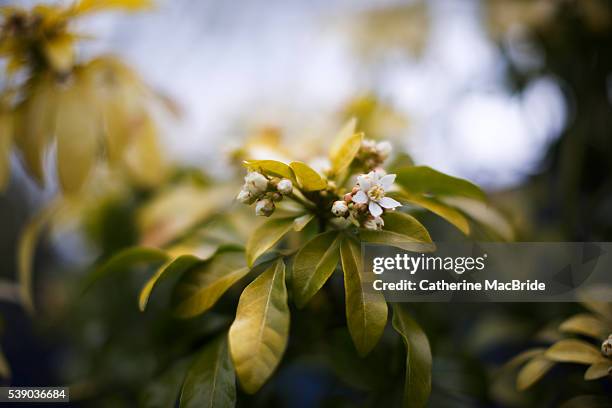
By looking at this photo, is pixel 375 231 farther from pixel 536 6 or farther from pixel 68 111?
pixel 536 6

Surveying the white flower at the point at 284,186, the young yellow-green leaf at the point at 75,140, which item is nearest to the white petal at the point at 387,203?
the white flower at the point at 284,186

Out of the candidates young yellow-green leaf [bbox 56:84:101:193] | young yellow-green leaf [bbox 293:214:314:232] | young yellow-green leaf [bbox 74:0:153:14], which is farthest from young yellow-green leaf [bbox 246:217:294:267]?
young yellow-green leaf [bbox 74:0:153:14]

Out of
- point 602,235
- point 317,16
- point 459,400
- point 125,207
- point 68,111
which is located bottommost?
point 459,400

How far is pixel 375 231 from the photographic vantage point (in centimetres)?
52

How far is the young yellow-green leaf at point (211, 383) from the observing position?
19.3 inches

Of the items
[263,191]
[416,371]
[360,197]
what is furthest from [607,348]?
[263,191]

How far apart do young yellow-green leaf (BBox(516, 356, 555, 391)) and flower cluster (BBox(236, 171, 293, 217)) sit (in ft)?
1.30

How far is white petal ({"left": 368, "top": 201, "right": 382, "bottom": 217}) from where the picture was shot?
1.58 ft

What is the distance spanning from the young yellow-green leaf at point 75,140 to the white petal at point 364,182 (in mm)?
483

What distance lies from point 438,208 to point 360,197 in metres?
0.13

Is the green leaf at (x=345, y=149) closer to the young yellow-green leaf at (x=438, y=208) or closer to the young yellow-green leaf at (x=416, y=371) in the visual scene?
the young yellow-green leaf at (x=438, y=208)

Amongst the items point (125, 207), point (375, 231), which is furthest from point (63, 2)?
point (375, 231)

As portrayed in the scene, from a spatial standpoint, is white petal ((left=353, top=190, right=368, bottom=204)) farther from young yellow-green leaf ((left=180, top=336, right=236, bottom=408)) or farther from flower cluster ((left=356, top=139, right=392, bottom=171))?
young yellow-green leaf ((left=180, top=336, right=236, bottom=408))

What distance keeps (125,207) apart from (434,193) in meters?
0.88
